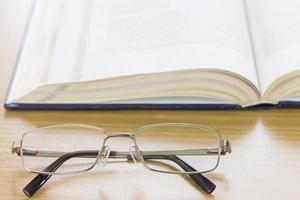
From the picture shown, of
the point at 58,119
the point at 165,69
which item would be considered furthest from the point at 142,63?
the point at 58,119

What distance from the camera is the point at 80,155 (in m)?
0.64

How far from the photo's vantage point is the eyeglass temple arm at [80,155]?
1.95 feet

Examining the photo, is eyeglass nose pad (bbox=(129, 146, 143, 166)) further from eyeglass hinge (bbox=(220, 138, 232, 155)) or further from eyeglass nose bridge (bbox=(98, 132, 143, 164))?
eyeglass hinge (bbox=(220, 138, 232, 155))

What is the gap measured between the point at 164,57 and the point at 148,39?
0.06m

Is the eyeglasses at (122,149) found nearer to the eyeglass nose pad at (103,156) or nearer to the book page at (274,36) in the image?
the eyeglass nose pad at (103,156)

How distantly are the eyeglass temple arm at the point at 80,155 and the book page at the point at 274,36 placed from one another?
0.16 meters

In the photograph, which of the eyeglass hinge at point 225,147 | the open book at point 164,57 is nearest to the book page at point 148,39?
the open book at point 164,57

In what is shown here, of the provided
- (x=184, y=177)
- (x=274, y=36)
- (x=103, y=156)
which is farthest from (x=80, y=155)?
(x=274, y=36)

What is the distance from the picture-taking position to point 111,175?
0.62 meters

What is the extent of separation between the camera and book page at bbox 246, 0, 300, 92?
0.69 metres

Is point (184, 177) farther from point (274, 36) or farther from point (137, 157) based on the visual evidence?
point (274, 36)

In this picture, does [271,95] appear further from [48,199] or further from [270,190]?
[48,199]

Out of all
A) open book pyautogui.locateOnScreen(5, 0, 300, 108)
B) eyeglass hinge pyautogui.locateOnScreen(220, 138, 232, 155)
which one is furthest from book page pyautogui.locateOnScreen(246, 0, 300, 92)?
eyeglass hinge pyautogui.locateOnScreen(220, 138, 232, 155)

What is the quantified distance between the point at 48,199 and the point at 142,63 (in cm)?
23
